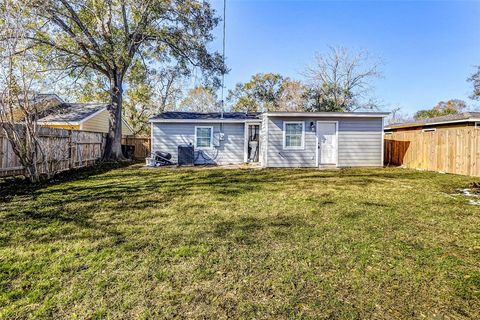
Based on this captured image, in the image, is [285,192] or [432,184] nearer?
[285,192]

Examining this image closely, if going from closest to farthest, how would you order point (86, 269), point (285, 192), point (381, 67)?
point (86, 269) → point (285, 192) → point (381, 67)

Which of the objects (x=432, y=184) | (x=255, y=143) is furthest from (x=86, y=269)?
(x=255, y=143)

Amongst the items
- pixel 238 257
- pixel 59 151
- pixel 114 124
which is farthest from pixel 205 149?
pixel 238 257

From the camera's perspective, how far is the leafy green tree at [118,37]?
1276cm

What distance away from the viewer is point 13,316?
6.61 ft

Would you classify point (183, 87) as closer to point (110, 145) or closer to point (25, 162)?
point (110, 145)

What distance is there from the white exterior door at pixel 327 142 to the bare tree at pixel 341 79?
44.1 ft

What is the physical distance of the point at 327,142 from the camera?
11.9 meters

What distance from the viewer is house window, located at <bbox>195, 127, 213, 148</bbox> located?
13.2 metres

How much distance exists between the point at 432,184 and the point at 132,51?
14.9m

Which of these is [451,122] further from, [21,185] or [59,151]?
[21,185]

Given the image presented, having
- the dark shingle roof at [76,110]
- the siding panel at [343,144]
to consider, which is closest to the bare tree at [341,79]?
the siding panel at [343,144]

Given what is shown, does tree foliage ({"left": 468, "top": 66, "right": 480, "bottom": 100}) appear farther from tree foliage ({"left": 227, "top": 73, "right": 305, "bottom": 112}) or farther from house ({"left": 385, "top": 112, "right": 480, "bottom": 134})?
tree foliage ({"left": 227, "top": 73, "right": 305, "bottom": 112})

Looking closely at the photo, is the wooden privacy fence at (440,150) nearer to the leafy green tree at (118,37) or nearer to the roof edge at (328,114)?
the roof edge at (328,114)
